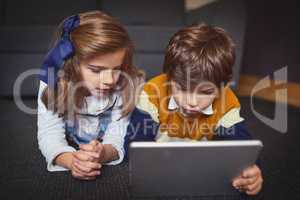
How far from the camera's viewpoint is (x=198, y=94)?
0.78m

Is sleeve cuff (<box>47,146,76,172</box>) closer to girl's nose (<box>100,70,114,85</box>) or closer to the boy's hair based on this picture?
girl's nose (<box>100,70,114,85</box>)

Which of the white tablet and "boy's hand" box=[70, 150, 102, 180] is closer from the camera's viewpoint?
the white tablet

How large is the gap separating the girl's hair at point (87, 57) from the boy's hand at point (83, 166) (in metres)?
0.19

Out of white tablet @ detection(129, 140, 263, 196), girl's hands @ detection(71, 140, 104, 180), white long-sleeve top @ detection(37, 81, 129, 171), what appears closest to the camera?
white tablet @ detection(129, 140, 263, 196)

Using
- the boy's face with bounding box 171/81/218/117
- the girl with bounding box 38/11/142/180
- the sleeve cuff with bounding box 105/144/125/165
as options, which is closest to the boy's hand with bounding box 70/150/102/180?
the girl with bounding box 38/11/142/180

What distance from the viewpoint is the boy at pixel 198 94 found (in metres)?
0.77

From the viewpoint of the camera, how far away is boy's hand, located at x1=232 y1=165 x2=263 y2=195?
2.23ft

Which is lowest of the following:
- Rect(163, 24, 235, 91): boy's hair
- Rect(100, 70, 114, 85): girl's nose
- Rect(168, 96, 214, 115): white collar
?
Rect(168, 96, 214, 115): white collar

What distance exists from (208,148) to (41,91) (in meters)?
0.49

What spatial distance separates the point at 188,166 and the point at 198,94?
18 centimetres

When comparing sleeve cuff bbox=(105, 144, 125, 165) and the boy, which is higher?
the boy

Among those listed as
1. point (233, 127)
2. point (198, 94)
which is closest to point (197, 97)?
point (198, 94)

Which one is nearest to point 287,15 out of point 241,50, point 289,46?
point 289,46

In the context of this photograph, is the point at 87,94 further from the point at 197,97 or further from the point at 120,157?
the point at 197,97
